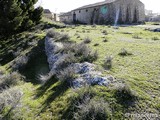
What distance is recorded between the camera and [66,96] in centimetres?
712

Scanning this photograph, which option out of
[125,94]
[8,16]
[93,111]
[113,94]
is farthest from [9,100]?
[8,16]

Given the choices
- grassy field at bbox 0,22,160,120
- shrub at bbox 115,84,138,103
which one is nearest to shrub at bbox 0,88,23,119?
grassy field at bbox 0,22,160,120

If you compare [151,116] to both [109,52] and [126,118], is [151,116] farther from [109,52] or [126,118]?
[109,52]

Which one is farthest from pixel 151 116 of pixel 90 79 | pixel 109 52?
pixel 109 52

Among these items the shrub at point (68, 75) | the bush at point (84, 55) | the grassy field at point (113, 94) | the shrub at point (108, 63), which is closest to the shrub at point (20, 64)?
the grassy field at point (113, 94)

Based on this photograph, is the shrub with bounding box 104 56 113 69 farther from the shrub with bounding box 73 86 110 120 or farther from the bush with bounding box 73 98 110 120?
the bush with bounding box 73 98 110 120

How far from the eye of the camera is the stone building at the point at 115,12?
42.6 m

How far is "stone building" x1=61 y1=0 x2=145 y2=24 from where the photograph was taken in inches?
1678

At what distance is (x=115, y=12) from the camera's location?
42.4 meters

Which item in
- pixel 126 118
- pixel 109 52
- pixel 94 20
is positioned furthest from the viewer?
pixel 94 20

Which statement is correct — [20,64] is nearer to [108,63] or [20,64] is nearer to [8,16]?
[108,63]

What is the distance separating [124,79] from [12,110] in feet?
13.1

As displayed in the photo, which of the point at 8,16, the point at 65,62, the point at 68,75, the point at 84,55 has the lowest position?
the point at 68,75

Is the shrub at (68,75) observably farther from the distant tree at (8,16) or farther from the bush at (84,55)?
the distant tree at (8,16)
